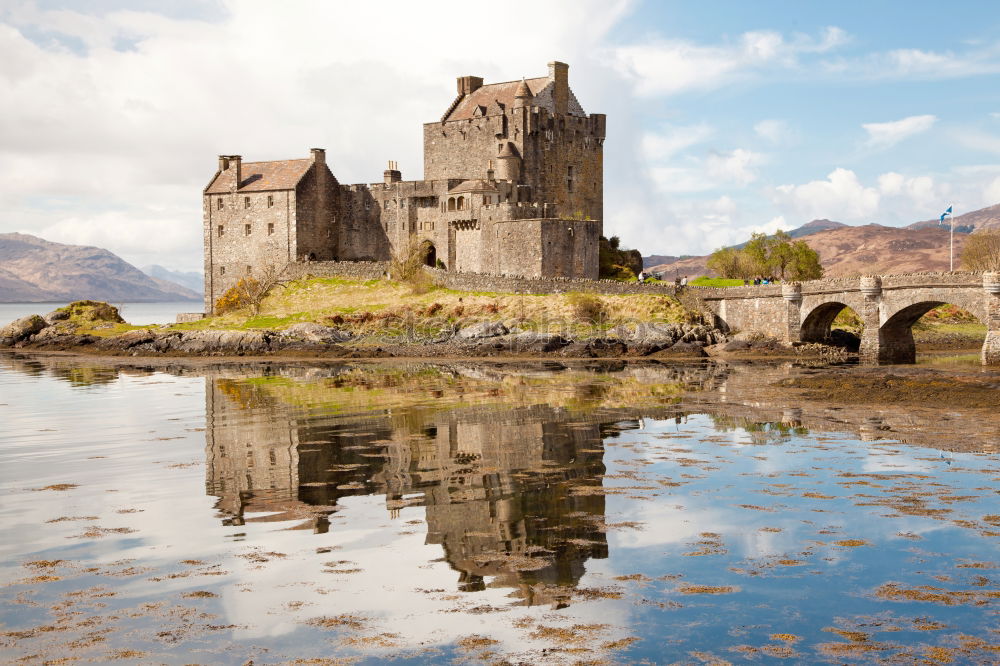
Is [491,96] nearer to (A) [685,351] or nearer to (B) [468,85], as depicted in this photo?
(B) [468,85]

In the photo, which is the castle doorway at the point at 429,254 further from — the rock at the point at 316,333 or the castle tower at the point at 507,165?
the rock at the point at 316,333

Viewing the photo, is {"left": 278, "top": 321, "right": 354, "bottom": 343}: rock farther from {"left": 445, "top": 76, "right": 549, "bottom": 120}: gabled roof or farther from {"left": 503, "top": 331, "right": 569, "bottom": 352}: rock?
{"left": 445, "top": 76, "right": 549, "bottom": 120}: gabled roof

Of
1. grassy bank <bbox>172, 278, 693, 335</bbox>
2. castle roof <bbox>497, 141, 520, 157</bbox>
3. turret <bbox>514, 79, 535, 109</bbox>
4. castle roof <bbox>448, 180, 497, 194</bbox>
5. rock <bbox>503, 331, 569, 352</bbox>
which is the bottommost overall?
rock <bbox>503, 331, 569, 352</bbox>

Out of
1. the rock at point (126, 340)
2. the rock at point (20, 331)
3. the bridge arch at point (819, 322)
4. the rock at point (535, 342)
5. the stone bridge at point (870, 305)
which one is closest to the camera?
the stone bridge at point (870, 305)

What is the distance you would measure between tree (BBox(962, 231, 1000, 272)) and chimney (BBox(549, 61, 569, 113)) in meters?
40.0

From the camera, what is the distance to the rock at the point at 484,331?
203 feet

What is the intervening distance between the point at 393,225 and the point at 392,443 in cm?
5436

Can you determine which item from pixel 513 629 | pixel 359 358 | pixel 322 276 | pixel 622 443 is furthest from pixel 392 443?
pixel 322 276

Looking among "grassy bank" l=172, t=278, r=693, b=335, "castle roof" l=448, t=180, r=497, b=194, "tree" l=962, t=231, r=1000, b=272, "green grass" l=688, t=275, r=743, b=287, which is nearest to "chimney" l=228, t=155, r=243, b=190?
"grassy bank" l=172, t=278, r=693, b=335

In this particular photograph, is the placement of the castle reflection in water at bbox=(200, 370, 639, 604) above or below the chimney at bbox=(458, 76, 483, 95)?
below

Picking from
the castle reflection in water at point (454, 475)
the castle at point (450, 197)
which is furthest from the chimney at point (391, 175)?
the castle reflection in water at point (454, 475)

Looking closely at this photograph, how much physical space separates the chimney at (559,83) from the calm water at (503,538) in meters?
49.6

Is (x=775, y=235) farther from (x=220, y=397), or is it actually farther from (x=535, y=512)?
(x=535, y=512)

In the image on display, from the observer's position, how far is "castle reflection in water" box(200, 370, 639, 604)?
15.6 m
